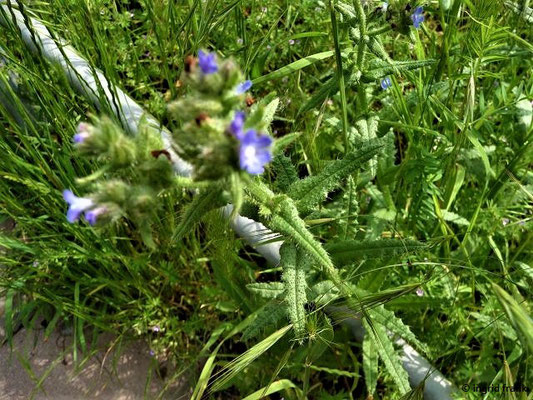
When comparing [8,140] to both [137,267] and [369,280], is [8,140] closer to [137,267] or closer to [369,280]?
[137,267]

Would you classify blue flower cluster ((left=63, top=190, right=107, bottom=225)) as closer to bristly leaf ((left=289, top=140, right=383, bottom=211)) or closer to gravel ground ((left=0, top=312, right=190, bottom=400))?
bristly leaf ((left=289, top=140, right=383, bottom=211))

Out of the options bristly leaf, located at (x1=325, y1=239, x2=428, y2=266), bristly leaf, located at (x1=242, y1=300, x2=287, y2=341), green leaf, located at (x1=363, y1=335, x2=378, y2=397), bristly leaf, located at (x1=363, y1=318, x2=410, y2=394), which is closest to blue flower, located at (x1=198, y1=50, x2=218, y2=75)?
bristly leaf, located at (x1=325, y1=239, x2=428, y2=266)

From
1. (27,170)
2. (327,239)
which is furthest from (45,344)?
(327,239)

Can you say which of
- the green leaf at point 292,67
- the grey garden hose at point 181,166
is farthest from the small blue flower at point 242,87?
the green leaf at point 292,67

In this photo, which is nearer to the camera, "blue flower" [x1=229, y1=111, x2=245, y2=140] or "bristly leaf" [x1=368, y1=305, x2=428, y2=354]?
"blue flower" [x1=229, y1=111, x2=245, y2=140]

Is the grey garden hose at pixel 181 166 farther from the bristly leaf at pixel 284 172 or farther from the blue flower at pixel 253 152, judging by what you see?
the blue flower at pixel 253 152

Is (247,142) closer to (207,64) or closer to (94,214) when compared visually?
(207,64)
